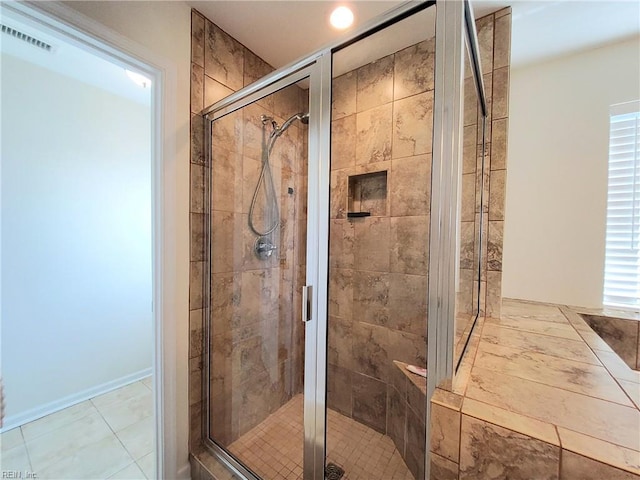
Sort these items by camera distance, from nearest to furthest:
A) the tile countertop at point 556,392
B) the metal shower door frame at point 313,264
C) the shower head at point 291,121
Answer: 1. the tile countertop at point 556,392
2. the metal shower door frame at point 313,264
3. the shower head at point 291,121

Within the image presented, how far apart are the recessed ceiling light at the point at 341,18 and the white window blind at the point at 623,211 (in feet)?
5.27

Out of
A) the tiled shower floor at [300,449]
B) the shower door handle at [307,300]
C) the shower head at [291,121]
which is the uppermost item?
the shower head at [291,121]

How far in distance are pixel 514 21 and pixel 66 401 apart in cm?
378

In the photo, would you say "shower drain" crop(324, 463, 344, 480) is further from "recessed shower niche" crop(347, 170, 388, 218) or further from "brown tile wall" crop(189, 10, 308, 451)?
"recessed shower niche" crop(347, 170, 388, 218)

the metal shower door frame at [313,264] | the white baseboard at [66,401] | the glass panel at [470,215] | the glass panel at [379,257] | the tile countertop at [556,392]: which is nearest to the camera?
the tile countertop at [556,392]

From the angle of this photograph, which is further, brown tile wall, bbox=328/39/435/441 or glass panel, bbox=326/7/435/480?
brown tile wall, bbox=328/39/435/441

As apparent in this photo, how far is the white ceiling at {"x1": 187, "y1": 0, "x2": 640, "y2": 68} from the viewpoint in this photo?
4.03 feet

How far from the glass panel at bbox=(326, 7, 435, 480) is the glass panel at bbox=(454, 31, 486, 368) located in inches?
8.2

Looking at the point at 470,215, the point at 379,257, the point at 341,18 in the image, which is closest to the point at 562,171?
the point at 470,215

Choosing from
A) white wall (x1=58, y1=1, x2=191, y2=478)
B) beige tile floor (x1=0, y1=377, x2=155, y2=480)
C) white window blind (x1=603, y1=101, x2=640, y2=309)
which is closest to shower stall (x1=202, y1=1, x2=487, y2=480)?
white wall (x1=58, y1=1, x2=191, y2=478)

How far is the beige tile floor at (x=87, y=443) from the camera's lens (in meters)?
1.33

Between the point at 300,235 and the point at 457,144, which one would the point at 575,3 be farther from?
the point at 300,235

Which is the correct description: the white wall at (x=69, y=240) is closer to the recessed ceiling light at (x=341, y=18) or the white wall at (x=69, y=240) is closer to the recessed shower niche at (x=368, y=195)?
the recessed shower niche at (x=368, y=195)

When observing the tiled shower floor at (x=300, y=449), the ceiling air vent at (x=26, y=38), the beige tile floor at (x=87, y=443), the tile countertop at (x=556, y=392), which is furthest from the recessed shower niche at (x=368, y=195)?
the ceiling air vent at (x=26, y=38)
